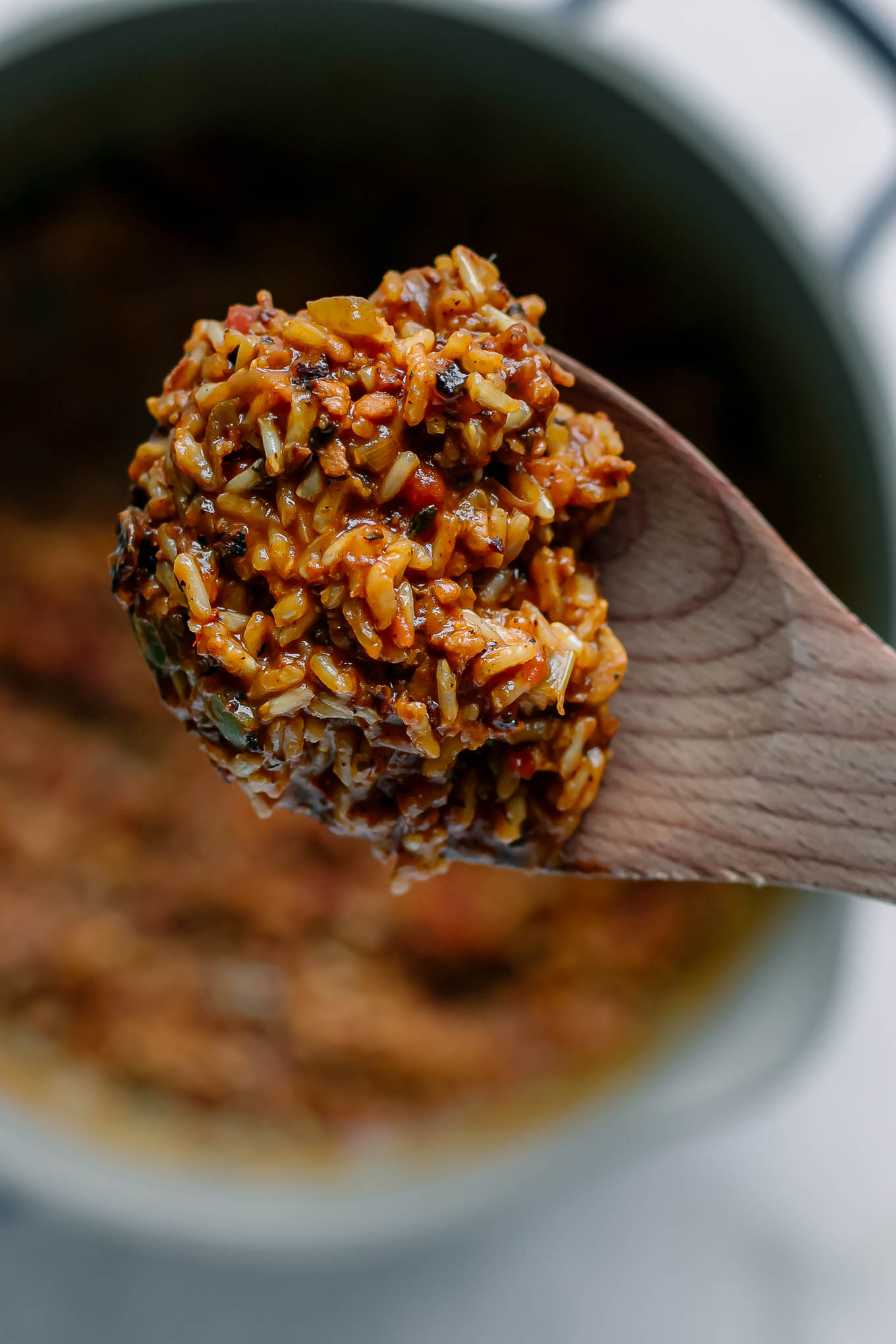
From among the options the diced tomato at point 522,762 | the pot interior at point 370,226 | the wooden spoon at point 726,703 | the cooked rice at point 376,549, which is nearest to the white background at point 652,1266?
the pot interior at point 370,226

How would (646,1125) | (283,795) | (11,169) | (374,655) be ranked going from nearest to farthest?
1. (374,655)
2. (283,795)
3. (11,169)
4. (646,1125)

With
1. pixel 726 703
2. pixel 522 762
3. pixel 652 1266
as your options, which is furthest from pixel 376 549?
pixel 652 1266

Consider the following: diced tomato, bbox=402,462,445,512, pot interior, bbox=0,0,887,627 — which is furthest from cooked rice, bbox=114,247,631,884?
pot interior, bbox=0,0,887,627

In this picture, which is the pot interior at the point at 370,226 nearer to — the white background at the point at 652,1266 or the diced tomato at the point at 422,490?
the white background at the point at 652,1266

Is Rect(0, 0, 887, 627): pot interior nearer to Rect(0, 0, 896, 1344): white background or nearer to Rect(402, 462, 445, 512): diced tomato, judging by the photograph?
Rect(0, 0, 896, 1344): white background

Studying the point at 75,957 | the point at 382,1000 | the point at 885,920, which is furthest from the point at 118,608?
the point at 885,920

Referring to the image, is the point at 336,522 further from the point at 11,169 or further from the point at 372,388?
the point at 11,169
